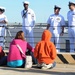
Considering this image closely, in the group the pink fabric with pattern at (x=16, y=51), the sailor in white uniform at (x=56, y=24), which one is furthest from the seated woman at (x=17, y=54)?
the sailor in white uniform at (x=56, y=24)

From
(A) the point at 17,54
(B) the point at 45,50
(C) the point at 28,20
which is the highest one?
(C) the point at 28,20

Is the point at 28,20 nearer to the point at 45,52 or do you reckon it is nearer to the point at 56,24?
the point at 56,24

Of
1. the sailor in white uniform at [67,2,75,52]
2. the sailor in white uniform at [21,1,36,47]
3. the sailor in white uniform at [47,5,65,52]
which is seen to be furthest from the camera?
the sailor in white uniform at [21,1,36,47]

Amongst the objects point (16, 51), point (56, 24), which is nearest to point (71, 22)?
point (56, 24)

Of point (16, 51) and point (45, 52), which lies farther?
point (16, 51)

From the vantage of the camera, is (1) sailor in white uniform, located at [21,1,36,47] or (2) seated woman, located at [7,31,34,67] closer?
(2) seated woman, located at [7,31,34,67]

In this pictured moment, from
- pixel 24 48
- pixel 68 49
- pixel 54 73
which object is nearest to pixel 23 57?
pixel 24 48

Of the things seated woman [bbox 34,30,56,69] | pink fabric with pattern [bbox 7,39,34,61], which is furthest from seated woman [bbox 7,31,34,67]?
seated woman [bbox 34,30,56,69]

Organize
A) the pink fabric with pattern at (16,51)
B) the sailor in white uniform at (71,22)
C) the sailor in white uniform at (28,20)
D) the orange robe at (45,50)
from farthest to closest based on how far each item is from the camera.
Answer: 1. the sailor in white uniform at (28,20)
2. the sailor in white uniform at (71,22)
3. the pink fabric with pattern at (16,51)
4. the orange robe at (45,50)

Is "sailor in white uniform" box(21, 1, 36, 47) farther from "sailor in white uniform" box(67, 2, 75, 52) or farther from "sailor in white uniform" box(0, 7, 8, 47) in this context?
"sailor in white uniform" box(67, 2, 75, 52)

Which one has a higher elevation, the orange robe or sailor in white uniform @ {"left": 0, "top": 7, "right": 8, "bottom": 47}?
sailor in white uniform @ {"left": 0, "top": 7, "right": 8, "bottom": 47}

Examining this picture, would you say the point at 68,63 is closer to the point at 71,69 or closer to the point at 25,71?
the point at 71,69

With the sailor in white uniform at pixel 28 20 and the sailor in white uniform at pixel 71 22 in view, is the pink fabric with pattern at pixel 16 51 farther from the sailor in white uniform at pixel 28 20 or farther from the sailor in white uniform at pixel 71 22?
the sailor in white uniform at pixel 28 20

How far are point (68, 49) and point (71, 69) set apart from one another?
8.37 feet
